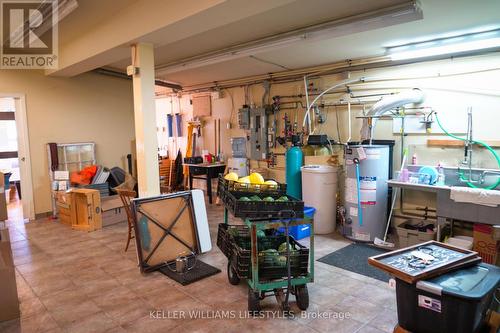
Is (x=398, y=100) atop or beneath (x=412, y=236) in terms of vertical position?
atop

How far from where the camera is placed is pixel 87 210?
5.15 m

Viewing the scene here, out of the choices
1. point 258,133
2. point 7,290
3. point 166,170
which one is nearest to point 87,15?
point 7,290

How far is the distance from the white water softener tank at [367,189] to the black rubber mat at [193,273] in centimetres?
204

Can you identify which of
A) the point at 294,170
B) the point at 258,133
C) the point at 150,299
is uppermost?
the point at 258,133

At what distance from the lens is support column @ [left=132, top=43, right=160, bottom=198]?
3.92m

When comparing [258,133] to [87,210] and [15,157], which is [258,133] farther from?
[15,157]

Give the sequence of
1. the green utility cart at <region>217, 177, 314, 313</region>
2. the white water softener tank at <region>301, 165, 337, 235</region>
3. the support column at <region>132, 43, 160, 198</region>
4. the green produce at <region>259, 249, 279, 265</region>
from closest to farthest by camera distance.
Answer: the green utility cart at <region>217, 177, 314, 313</region> → the green produce at <region>259, 249, 279, 265</region> → the support column at <region>132, 43, 160, 198</region> → the white water softener tank at <region>301, 165, 337, 235</region>

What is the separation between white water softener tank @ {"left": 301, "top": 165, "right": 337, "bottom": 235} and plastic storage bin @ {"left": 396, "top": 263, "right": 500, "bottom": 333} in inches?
117

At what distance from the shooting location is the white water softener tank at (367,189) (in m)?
4.30

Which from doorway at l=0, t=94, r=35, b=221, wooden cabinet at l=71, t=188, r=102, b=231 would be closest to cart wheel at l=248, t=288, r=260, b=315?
wooden cabinet at l=71, t=188, r=102, b=231

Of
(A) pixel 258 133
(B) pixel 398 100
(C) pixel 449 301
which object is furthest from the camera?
(A) pixel 258 133

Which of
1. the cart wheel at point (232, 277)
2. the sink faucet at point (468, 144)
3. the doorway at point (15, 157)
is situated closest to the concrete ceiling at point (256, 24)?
the sink faucet at point (468, 144)

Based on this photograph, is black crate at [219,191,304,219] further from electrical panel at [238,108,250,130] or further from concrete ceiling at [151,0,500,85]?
electrical panel at [238,108,250,130]

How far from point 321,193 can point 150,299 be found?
274 centimetres
